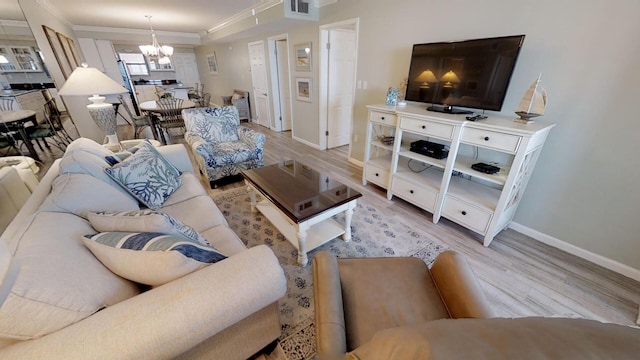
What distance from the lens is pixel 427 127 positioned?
2.15m

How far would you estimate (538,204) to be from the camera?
Answer: 2.03 meters

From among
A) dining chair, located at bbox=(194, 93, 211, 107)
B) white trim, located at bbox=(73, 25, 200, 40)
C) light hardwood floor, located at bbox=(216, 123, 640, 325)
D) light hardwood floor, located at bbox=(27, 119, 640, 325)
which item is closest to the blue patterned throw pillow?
light hardwood floor, located at bbox=(27, 119, 640, 325)

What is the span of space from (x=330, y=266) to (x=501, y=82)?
194 cm

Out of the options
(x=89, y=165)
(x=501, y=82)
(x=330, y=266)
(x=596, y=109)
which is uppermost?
(x=501, y=82)

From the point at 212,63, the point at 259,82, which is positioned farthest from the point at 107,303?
the point at 212,63

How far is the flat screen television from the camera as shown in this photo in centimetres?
178

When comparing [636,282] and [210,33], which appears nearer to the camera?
[636,282]

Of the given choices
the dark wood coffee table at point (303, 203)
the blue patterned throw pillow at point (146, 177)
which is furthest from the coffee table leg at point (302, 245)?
the blue patterned throw pillow at point (146, 177)

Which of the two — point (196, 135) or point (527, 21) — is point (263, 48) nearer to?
point (196, 135)

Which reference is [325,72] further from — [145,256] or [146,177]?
[145,256]

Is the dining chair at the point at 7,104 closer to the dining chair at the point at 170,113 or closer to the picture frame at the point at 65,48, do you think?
the dining chair at the point at 170,113

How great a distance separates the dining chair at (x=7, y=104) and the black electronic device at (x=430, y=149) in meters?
3.28

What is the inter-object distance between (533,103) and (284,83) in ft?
14.7

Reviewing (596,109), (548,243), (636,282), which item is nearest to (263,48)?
(596,109)
